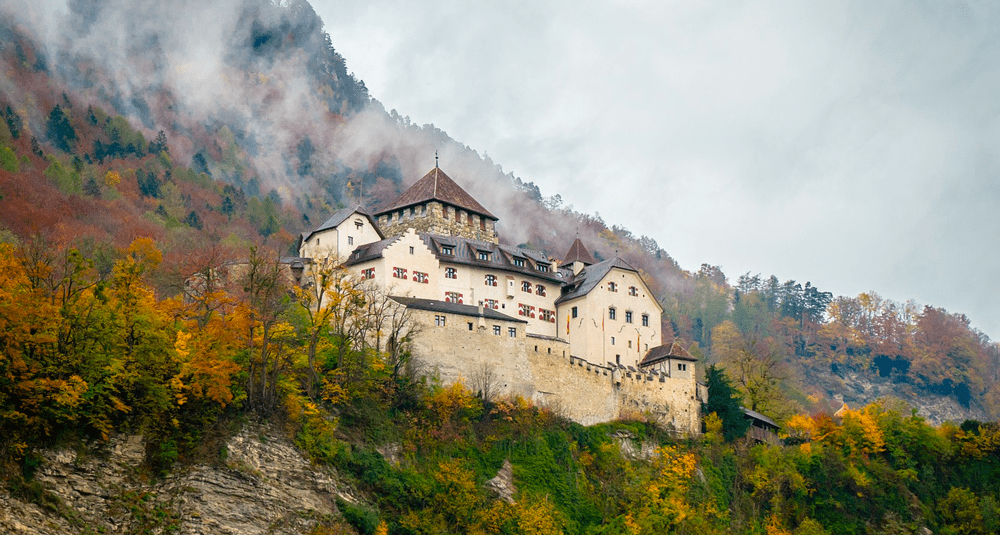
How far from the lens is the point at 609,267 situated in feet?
231

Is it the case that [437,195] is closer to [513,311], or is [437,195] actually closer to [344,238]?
[344,238]

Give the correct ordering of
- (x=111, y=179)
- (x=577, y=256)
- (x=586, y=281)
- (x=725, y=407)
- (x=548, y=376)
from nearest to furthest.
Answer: (x=548, y=376)
(x=725, y=407)
(x=586, y=281)
(x=577, y=256)
(x=111, y=179)

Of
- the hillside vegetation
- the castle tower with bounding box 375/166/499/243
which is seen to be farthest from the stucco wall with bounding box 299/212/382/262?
the castle tower with bounding box 375/166/499/243

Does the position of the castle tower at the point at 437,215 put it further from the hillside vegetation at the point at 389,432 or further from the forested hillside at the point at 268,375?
the hillside vegetation at the point at 389,432

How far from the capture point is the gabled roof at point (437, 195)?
7276 cm

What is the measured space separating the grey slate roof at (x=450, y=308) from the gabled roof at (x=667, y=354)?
9618 millimetres

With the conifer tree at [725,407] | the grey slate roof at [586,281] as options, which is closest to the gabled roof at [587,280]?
the grey slate roof at [586,281]

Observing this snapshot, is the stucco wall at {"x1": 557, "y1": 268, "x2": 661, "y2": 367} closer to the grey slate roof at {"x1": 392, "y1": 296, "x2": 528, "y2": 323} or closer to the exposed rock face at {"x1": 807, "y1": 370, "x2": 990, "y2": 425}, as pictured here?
the grey slate roof at {"x1": 392, "y1": 296, "x2": 528, "y2": 323}

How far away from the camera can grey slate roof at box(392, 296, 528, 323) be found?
5853cm

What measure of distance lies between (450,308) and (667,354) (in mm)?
14700

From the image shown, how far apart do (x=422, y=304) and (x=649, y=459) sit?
15.5m

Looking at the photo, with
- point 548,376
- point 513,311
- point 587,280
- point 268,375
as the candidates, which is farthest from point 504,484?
point 587,280

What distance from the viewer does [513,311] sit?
67.1 meters

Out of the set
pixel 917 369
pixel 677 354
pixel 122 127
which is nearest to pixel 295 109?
pixel 122 127
